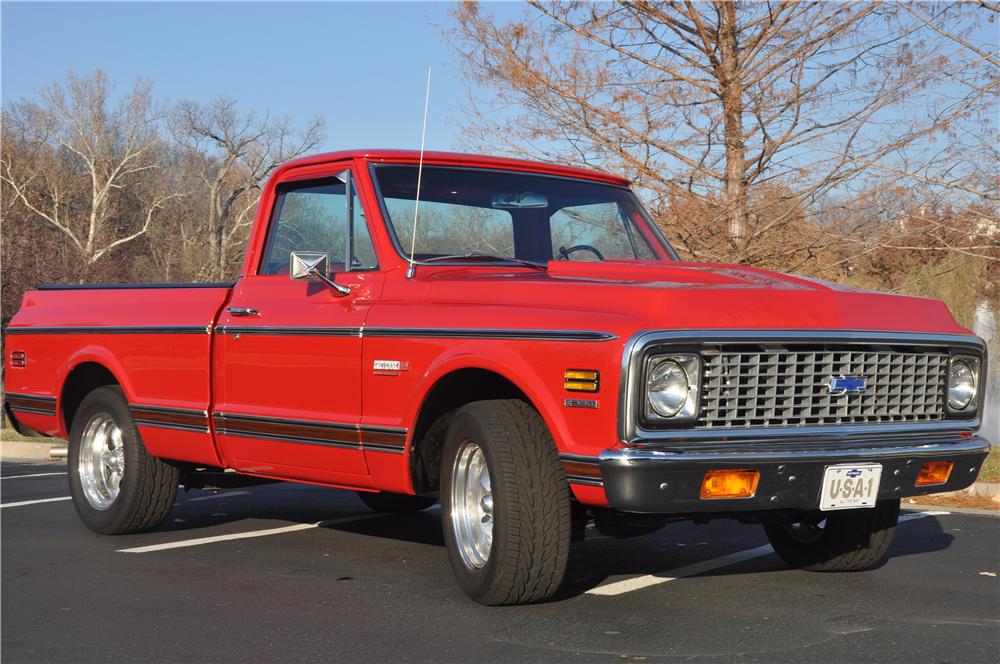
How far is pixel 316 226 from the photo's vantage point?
6844mm

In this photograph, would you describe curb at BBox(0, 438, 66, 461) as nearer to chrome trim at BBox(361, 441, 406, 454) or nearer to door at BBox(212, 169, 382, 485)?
door at BBox(212, 169, 382, 485)

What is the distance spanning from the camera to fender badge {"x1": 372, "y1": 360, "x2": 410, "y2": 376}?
5.75 m

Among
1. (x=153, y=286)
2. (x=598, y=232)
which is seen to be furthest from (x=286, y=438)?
(x=598, y=232)

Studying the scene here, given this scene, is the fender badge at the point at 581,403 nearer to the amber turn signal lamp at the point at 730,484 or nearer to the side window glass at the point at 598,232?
the amber turn signal lamp at the point at 730,484

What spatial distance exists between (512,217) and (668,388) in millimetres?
2162

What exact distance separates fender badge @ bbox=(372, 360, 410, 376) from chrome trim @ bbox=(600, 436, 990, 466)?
1.32 m

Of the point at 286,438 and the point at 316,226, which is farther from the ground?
the point at 316,226

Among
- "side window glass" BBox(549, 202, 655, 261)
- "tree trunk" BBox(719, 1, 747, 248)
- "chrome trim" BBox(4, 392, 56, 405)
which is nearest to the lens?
"side window glass" BBox(549, 202, 655, 261)

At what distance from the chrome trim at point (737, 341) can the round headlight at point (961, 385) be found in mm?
185

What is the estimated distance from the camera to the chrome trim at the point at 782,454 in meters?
4.70

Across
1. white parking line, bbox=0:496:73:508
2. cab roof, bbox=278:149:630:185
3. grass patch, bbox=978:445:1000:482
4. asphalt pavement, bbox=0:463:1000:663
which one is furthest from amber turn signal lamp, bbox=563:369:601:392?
grass patch, bbox=978:445:1000:482

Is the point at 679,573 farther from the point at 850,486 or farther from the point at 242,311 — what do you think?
the point at 242,311

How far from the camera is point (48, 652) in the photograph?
15.4ft

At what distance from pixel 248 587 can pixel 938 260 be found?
8728 mm
